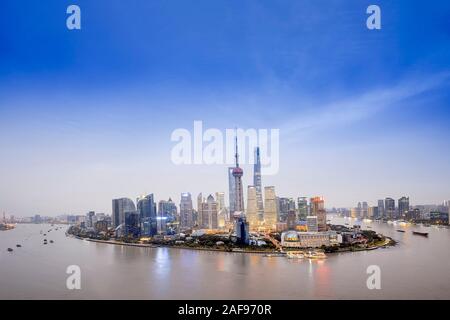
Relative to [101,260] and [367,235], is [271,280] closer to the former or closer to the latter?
[101,260]

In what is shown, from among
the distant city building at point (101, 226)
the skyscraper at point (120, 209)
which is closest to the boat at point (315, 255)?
the skyscraper at point (120, 209)

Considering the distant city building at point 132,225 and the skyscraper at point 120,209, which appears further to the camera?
the skyscraper at point 120,209

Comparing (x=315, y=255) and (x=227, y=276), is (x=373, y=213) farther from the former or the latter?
(x=227, y=276)

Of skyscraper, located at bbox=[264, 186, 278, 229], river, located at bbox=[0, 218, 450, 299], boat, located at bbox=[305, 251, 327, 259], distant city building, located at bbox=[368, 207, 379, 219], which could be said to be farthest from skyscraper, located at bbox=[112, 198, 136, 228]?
distant city building, located at bbox=[368, 207, 379, 219]

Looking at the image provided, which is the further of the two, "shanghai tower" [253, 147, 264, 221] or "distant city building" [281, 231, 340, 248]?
"shanghai tower" [253, 147, 264, 221]

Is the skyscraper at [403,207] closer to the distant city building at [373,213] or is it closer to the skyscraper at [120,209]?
the distant city building at [373,213]

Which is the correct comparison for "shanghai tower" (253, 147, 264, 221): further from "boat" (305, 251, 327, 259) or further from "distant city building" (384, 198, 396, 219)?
"boat" (305, 251, 327, 259)

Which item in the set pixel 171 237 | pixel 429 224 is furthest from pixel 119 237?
pixel 429 224
